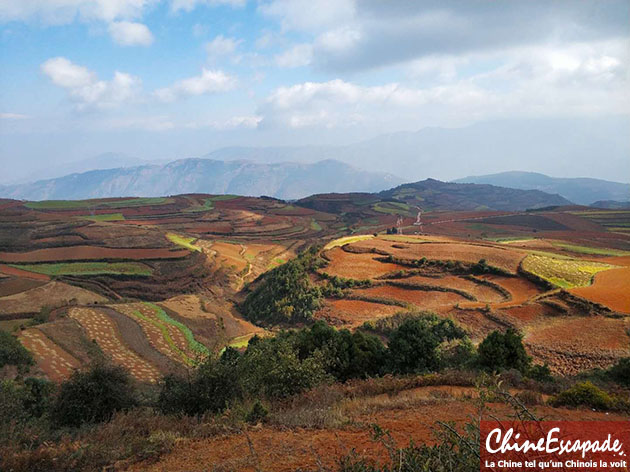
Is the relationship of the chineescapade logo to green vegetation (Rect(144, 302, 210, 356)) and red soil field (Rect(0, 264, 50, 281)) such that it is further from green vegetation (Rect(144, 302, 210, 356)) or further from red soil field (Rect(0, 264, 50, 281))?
red soil field (Rect(0, 264, 50, 281))

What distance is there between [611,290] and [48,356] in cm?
3109

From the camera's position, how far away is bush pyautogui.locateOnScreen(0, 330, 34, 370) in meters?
16.3

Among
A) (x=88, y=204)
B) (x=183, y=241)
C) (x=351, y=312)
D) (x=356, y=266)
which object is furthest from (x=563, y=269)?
(x=88, y=204)

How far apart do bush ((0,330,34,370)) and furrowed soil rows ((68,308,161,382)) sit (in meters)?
3.54

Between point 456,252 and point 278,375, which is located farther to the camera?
point 456,252

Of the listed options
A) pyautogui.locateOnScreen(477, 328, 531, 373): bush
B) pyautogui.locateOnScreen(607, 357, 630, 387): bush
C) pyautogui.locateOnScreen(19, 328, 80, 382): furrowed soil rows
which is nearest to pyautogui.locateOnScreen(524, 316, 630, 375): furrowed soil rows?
pyautogui.locateOnScreen(607, 357, 630, 387): bush

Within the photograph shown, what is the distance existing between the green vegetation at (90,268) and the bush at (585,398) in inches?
1560

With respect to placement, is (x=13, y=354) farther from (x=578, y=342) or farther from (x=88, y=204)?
(x=88, y=204)

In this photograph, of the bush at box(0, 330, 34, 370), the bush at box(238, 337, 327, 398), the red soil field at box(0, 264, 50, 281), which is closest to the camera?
the bush at box(238, 337, 327, 398)

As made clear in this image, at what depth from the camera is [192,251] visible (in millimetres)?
45781

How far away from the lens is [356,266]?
31578mm

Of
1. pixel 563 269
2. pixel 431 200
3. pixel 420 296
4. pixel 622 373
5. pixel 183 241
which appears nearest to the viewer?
pixel 622 373

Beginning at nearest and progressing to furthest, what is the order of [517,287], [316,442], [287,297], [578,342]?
[316,442], [578,342], [517,287], [287,297]

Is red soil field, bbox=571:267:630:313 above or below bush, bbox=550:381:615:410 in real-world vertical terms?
above
